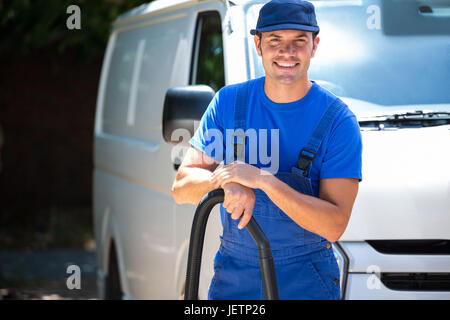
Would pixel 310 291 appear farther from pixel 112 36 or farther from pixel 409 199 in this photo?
pixel 112 36

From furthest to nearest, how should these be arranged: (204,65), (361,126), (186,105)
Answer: (204,65)
(186,105)
(361,126)

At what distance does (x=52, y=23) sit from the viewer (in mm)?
10086

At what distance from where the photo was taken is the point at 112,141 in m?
6.12

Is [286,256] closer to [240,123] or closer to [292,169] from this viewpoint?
[292,169]

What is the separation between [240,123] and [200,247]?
0.56 metres

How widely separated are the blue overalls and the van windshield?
3.61 feet

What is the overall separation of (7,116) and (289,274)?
10.3 m

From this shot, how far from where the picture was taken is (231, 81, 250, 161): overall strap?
2.94 m

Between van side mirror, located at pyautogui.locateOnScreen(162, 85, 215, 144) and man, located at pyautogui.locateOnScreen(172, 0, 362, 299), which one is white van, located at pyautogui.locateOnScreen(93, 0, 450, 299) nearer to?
van side mirror, located at pyautogui.locateOnScreen(162, 85, 215, 144)

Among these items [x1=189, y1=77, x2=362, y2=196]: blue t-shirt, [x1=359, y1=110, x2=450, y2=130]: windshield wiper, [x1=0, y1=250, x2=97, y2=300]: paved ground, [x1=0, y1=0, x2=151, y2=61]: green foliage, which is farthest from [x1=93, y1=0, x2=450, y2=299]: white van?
[x1=0, y1=0, x2=151, y2=61]: green foliage

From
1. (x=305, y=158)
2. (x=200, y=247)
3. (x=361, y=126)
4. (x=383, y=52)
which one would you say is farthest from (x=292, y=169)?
(x=383, y=52)

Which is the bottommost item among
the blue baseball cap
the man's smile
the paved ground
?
the paved ground

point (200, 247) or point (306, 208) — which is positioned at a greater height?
point (306, 208)

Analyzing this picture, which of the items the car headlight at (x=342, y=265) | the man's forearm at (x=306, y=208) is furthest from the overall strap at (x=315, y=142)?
the car headlight at (x=342, y=265)
